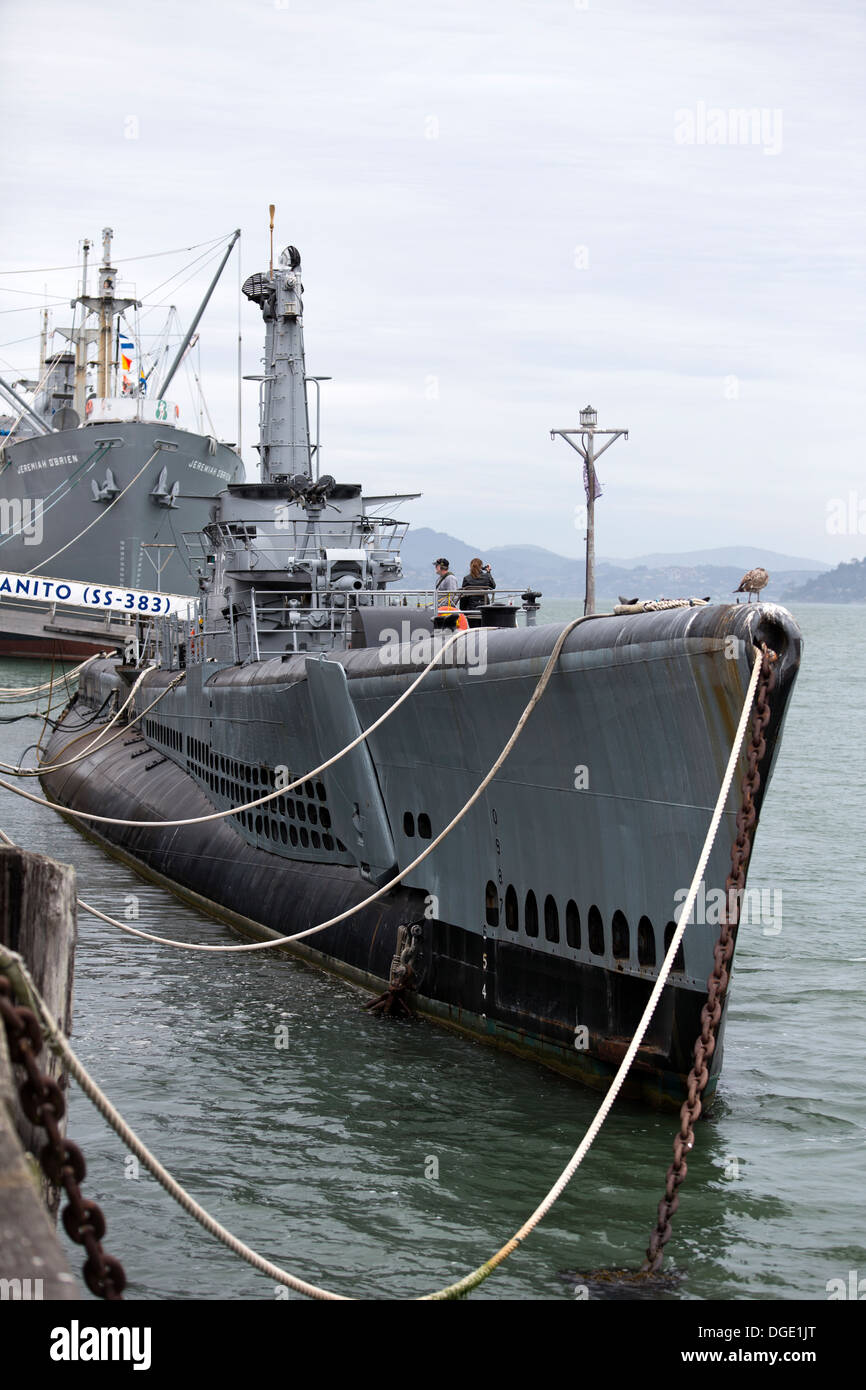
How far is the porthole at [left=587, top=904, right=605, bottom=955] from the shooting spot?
33.0 ft

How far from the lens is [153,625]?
3008 centimetres

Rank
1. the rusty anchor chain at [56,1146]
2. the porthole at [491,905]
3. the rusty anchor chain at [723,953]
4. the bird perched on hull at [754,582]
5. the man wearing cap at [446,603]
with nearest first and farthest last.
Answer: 1. the rusty anchor chain at [56,1146]
2. the rusty anchor chain at [723,953]
3. the bird perched on hull at [754,582]
4. the porthole at [491,905]
5. the man wearing cap at [446,603]

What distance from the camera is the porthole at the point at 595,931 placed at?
1007 cm

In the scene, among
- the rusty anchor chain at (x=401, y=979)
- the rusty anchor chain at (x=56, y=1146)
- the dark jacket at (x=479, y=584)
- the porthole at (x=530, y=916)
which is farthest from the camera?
the dark jacket at (x=479, y=584)

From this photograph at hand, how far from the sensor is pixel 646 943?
31.4 ft

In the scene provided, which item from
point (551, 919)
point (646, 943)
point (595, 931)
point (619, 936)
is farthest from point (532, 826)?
point (646, 943)

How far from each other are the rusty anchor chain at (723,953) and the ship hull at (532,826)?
0.95 feet

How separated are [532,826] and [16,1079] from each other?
284 inches

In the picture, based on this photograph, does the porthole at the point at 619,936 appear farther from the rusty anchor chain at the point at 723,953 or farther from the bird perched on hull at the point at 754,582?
the bird perched on hull at the point at 754,582

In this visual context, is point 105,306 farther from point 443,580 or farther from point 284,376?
point 443,580

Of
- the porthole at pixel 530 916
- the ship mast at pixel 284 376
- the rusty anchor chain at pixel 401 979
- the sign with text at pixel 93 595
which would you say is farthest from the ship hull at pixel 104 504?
the porthole at pixel 530 916

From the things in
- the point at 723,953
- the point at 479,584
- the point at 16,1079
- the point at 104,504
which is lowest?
the point at 723,953

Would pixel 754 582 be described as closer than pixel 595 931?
Yes

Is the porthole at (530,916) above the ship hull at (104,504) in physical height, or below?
below
